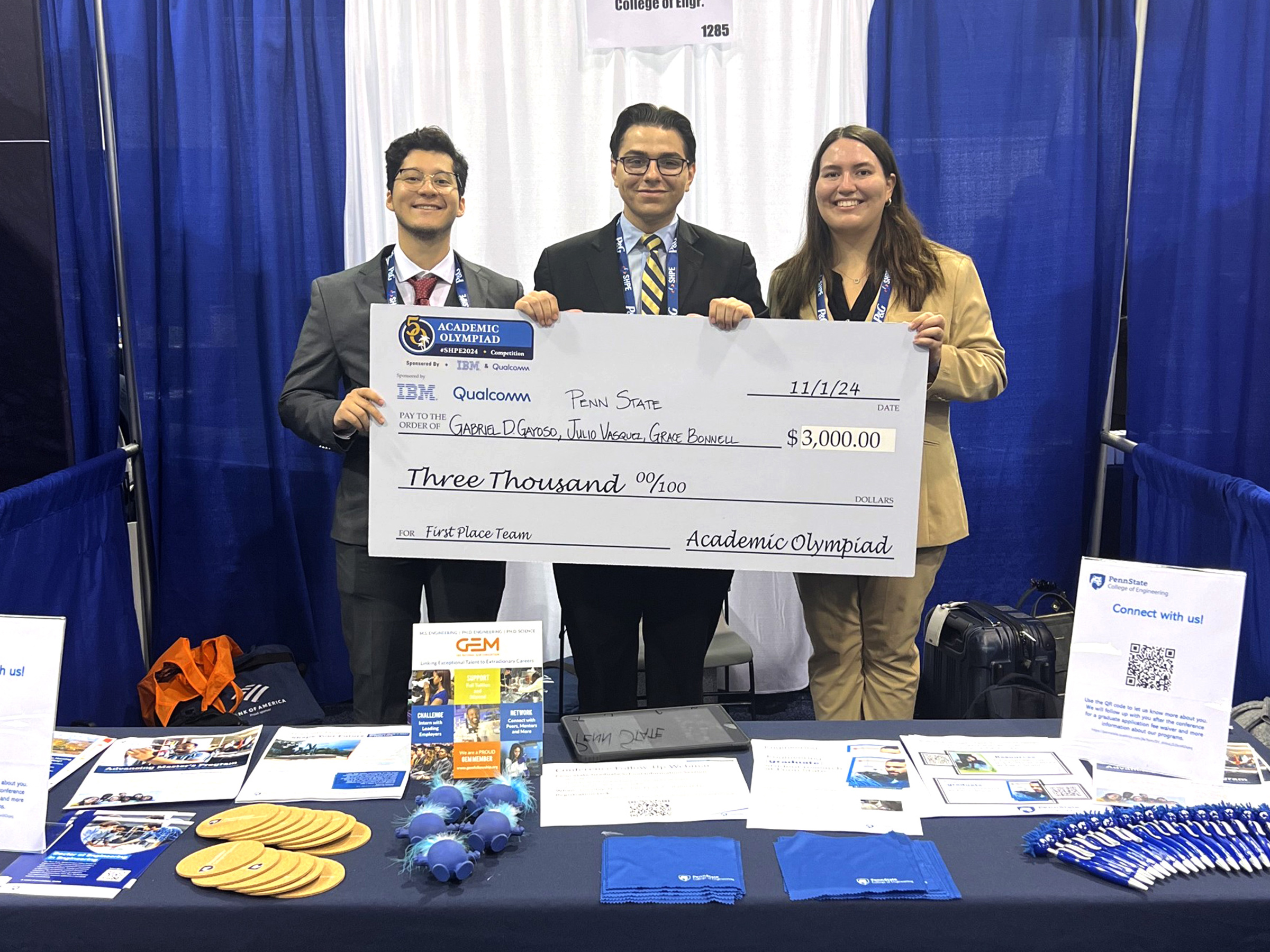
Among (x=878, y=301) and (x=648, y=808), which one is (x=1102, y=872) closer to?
(x=648, y=808)

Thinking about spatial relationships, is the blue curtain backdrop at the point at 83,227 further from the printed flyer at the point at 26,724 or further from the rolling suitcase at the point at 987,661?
the rolling suitcase at the point at 987,661

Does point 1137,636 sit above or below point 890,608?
above

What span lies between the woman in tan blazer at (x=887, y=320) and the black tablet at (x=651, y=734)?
2.25ft

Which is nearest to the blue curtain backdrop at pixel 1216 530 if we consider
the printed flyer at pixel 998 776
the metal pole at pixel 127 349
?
the printed flyer at pixel 998 776

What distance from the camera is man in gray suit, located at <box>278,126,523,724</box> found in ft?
7.62

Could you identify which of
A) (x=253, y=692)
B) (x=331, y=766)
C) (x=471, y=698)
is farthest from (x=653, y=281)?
(x=253, y=692)

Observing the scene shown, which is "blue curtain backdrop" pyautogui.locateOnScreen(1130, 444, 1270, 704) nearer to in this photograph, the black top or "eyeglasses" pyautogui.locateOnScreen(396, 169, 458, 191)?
the black top

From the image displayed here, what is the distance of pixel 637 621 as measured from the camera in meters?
2.35

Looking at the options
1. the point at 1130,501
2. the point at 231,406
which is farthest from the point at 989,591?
the point at 231,406

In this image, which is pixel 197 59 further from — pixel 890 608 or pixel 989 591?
pixel 989 591

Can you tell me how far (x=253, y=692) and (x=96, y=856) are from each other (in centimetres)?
185

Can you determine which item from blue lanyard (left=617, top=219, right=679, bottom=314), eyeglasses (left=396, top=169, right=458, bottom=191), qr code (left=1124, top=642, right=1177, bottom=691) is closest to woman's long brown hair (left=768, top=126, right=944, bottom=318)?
blue lanyard (left=617, top=219, right=679, bottom=314)

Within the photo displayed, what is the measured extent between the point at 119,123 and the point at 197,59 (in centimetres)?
34

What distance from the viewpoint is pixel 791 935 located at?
1185 millimetres
